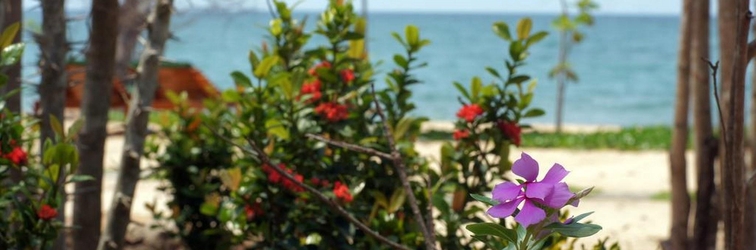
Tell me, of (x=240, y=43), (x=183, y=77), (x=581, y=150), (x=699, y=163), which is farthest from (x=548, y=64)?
(x=699, y=163)

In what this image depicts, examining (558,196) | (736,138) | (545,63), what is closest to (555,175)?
(558,196)

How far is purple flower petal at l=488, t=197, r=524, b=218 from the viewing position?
1.23 metres

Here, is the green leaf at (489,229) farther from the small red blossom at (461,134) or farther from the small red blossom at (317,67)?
the small red blossom at (317,67)

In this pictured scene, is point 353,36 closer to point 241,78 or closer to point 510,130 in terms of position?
point 241,78

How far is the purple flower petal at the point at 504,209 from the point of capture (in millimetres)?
1229

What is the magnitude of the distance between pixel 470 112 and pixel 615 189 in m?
6.54

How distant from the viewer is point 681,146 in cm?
408

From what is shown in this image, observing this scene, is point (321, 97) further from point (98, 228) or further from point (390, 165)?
point (98, 228)

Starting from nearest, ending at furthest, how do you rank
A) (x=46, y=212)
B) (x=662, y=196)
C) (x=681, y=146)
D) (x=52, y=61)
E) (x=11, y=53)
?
1. (x=11, y=53)
2. (x=46, y=212)
3. (x=52, y=61)
4. (x=681, y=146)
5. (x=662, y=196)

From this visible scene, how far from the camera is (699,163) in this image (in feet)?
12.8

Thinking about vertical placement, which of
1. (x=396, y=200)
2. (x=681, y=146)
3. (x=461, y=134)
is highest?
(x=461, y=134)

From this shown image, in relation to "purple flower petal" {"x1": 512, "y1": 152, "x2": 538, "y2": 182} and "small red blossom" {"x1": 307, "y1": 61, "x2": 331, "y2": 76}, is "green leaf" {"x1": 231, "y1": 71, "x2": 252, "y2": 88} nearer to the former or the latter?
"small red blossom" {"x1": 307, "y1": 61, "x2": 331, "y2": 76}

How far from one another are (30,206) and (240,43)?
A: 71908mm

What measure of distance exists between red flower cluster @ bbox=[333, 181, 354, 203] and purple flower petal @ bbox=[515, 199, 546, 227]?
163 centimetres
